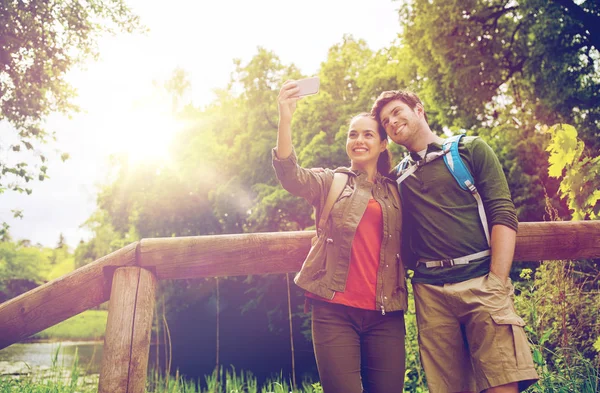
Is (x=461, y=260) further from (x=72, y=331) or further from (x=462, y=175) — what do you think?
(x=72, y=331)

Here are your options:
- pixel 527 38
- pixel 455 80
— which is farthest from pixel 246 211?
pixel 527 38

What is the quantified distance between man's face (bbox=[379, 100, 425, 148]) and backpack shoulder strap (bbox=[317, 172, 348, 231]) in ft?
1.11

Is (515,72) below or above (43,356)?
above

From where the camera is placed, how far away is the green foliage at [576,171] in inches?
142

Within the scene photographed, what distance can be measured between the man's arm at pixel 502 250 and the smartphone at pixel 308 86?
1.02 metres

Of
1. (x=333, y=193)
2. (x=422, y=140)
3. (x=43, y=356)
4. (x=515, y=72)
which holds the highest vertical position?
(x=515, y=72)

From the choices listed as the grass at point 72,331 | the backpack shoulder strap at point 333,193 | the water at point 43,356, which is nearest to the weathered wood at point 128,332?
the backpack shoulder strap at point 333,193

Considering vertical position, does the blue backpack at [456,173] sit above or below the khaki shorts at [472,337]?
above

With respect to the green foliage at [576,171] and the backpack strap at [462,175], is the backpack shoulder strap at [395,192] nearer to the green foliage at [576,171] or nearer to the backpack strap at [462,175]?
the backpack strap at [462,175]

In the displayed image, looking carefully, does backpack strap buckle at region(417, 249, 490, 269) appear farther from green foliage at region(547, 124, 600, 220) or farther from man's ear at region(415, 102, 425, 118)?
green foliage at region(547, 124, 600, 220)

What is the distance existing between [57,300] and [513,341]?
6.61 ft

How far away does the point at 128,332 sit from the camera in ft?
6.88

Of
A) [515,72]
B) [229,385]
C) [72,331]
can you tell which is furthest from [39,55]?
[72,331]

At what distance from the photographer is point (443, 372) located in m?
2.07
